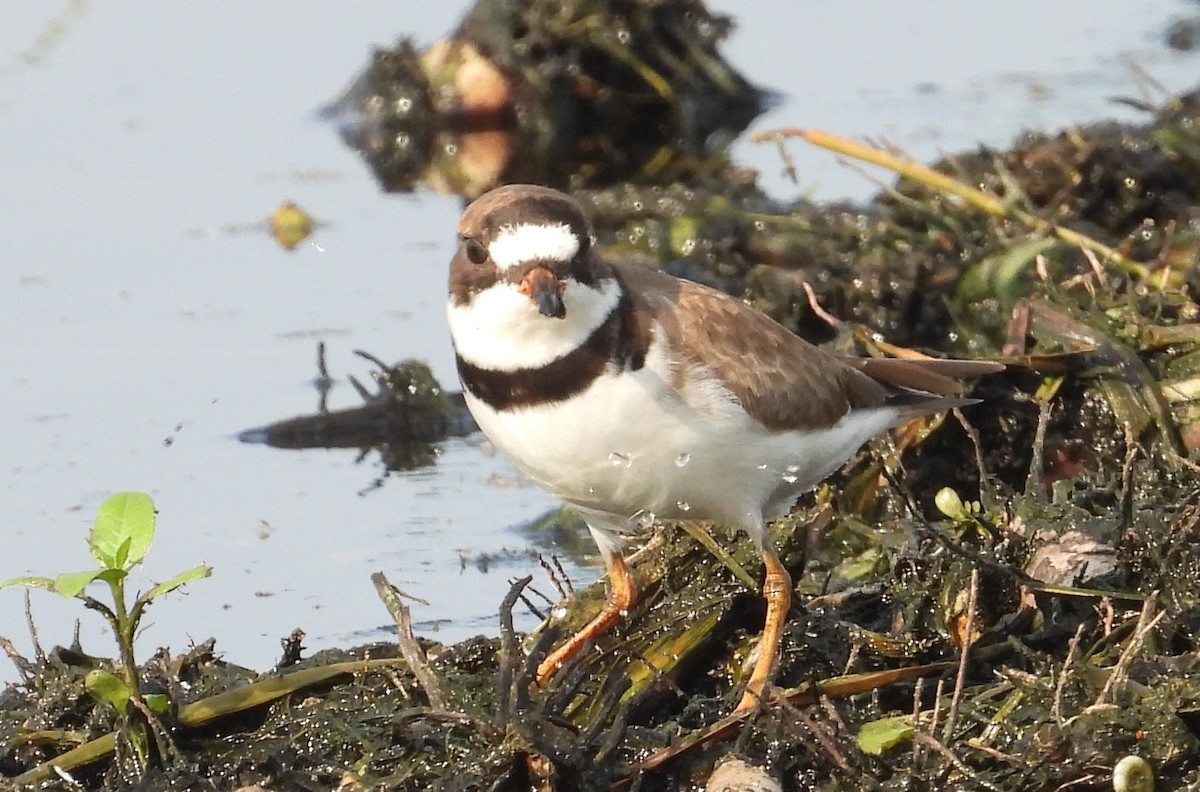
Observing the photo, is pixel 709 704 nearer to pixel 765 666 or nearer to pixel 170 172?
pixel 765 666

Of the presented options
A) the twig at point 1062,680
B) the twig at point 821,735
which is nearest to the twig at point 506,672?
the twig at point 821,735

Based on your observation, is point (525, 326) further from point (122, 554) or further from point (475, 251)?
point (122, 554)

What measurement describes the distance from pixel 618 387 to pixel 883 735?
91 centimetres

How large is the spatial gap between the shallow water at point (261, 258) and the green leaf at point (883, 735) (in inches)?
65.6

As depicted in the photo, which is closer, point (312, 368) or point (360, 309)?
point (312, 368)

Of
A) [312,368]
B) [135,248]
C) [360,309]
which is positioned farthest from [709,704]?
[135,248]

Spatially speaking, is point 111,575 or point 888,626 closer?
point 111,575

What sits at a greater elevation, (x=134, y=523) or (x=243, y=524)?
(x=134, y=523)

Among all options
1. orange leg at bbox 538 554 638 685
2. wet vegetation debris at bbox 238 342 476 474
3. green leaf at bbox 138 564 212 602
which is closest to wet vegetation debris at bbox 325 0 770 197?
wet vegetation debris at bbox 238 342 476 474

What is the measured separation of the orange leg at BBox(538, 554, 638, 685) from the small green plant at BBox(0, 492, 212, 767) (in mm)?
1094

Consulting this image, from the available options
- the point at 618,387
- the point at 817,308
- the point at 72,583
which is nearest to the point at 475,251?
the point at 618,387

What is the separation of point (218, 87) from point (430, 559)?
655 cm

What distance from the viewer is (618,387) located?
439cm

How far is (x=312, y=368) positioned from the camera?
7.92 metres
